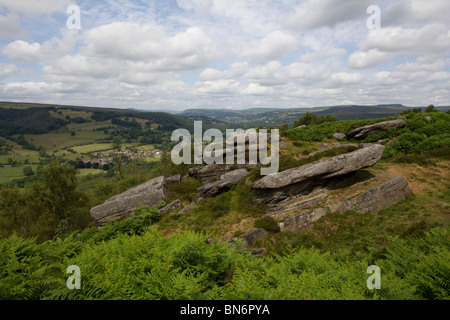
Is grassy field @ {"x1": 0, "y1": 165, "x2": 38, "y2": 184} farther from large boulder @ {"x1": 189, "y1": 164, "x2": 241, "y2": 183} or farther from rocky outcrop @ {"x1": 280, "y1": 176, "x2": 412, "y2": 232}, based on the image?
rocky outcrop @ {"x1": 280, "y1": 176, "x2": 412, "y2": 232}

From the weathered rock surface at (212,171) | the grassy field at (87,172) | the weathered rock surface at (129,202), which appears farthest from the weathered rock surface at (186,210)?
the grassy field at (87,172)

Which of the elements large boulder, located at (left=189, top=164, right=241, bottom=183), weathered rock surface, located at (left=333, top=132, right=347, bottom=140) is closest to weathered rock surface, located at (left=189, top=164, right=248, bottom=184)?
large boulder, located at (left=189, top=164, right=241, bottom=183)

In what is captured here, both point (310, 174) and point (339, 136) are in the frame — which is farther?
point (339, 136)

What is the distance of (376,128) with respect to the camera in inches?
1208

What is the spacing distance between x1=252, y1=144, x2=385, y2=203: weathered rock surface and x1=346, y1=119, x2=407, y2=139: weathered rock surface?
1606 centimetres

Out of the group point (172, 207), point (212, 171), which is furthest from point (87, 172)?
point (172, 207)

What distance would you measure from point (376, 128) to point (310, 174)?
71.8 ft

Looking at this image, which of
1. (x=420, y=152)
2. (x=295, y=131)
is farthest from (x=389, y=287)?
(x=295, y=131)

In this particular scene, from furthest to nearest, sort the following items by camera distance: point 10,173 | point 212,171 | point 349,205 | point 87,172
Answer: point 87,172 < point 10,173 < point 212,171 < point 349,205

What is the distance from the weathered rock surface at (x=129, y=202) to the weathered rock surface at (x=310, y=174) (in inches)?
485

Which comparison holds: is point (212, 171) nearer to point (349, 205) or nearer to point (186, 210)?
point (186, 210)

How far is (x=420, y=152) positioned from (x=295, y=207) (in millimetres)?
18906

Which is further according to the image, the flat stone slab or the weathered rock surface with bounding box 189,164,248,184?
the weathered rock surface with bounding box 189,164,248,184

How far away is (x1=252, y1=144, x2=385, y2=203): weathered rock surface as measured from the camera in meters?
16.4
